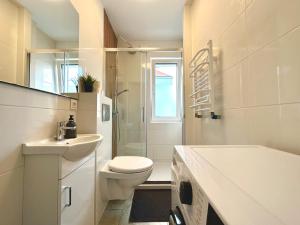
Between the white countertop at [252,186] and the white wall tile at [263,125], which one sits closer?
the white countertop at [252,186]

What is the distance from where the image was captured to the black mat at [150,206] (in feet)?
6.29

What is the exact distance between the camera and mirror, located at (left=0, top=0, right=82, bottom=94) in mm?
1001

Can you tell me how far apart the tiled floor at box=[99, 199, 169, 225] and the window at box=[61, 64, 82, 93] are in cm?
126

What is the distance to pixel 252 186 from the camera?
40 cm

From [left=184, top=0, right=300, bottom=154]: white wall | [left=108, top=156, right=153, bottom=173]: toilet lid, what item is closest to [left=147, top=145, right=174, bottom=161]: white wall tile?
[left=108, top=156, right=153, bottom=173]: toilet lid

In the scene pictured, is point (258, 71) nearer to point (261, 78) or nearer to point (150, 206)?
point (261, 78)

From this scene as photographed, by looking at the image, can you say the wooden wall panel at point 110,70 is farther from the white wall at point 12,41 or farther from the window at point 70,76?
the white wall at point 12,41

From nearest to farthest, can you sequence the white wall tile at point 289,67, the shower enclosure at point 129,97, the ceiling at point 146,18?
the white wall tile at point 289,67, the ceiling at point 146,18, the shower enclosure at point 129,97

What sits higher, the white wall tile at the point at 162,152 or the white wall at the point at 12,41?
the white wall at the point at 12,41

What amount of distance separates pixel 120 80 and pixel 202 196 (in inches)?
115

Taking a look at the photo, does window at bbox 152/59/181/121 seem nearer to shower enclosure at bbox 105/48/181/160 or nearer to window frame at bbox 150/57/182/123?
window frame at bbox 150/57/182/123

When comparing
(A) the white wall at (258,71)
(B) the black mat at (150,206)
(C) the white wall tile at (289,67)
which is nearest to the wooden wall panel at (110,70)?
(B) the black mat at (150,206)

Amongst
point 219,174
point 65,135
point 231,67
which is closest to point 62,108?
point 65,135

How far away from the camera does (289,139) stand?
75cm
